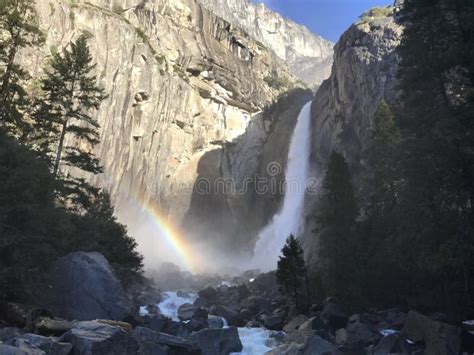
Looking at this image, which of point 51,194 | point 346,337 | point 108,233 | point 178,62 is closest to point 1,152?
point 51,194

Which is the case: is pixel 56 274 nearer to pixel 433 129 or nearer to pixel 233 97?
pixel 433 129

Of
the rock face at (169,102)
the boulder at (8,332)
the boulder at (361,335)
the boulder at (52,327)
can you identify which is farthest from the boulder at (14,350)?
the rock face at (169,102)

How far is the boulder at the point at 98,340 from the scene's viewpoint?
11.2m

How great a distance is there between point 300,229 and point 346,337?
38.1 meters

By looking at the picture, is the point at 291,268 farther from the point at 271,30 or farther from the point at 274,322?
the point at 271,30

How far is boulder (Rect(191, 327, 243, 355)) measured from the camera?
56.5 feet

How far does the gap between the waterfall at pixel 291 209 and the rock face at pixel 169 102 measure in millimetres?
6458

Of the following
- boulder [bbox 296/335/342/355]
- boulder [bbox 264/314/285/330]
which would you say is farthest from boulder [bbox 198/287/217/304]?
boulder [bbox 296/335/342/355]

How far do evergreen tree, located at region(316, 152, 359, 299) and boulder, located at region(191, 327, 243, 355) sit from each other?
9.63 meters

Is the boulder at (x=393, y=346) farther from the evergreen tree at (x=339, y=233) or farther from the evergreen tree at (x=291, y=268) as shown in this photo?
the evergreen tree at (x=291, y=268)

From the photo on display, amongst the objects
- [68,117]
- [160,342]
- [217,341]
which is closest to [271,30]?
[68,117]

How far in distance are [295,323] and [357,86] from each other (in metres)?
35.2

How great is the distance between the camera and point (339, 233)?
28484 mm

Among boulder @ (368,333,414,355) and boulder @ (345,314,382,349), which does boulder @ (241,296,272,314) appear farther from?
boulder @ (368,333,414,355)
